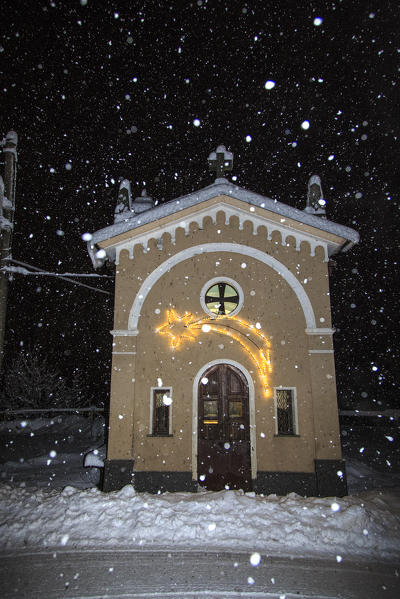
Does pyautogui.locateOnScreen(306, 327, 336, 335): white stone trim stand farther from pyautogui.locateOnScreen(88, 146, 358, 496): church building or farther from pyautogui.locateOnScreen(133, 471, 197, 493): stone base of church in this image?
pyautogui.locateOnScreen(133, 471, 197, 493): stone base of church

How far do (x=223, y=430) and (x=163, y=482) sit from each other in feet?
5.75

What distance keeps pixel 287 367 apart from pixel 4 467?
29.3 feet

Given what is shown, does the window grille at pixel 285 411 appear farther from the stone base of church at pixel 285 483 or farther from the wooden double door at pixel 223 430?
the stone base of church at pixel 285 483

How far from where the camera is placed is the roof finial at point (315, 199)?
10.5m

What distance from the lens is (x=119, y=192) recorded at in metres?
11.5

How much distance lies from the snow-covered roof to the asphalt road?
6.68 metres

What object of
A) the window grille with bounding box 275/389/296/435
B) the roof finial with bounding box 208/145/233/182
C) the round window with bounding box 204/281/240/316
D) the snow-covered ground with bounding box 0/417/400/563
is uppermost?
the roof finial with bounding box 208/145/233/182

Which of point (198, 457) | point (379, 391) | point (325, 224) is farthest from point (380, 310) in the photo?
point (198, 457)

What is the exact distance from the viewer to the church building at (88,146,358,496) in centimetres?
861

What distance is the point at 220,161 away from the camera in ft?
36.2

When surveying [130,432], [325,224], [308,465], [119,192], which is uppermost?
[119,192]

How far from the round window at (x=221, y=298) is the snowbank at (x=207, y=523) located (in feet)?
13.5

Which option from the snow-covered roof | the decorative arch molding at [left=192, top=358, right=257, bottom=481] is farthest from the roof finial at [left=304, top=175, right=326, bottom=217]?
the decorative arch molding at [left=192, top=358, right=257, bottom=481]

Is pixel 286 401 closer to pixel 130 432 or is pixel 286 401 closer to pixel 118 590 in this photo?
pixel 130 432
